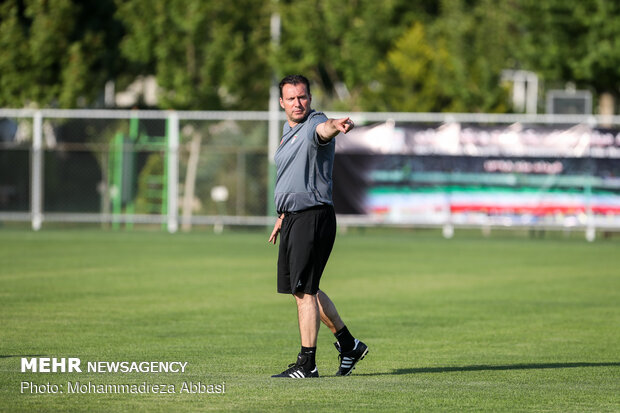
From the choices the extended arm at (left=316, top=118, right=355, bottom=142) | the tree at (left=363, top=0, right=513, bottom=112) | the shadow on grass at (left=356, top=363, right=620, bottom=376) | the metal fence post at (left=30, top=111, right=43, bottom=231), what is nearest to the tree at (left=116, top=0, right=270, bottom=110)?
the tree at (left=363, top=0, right=513, bottom=112)

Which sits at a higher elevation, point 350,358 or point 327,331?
point 350,358

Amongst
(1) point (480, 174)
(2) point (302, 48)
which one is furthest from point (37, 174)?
(1) point (480, 174)

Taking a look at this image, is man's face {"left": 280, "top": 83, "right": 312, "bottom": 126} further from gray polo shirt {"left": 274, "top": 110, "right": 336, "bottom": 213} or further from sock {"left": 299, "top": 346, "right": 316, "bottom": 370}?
sock {"left": 299, "top": 346, "right": 316, "bottom": 370}

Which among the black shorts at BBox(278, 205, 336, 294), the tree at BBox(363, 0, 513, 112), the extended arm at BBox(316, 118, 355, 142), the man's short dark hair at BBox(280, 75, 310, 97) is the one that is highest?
the tree at BBox(363, 0, 513, 112)

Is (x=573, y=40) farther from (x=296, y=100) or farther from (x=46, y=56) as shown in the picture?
(x=296, y=100)

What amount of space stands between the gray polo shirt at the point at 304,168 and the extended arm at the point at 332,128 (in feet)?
0.53

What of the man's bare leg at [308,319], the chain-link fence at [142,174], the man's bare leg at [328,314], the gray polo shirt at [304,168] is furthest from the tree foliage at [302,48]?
the man's bare leg at [308,319]

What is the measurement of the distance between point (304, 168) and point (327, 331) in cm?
366

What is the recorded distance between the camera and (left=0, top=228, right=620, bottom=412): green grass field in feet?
24.0

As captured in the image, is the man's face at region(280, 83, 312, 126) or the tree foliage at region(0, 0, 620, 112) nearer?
the man's face at region(280, 83, 312, 126)

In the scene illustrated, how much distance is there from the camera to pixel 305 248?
8.00 meters

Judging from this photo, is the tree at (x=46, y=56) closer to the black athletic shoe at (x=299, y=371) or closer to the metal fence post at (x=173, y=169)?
the metal fence post at (x=173, y=169)

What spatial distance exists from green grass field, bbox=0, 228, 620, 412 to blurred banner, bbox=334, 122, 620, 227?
298 cm

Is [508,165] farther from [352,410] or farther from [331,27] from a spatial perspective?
[352,410]
